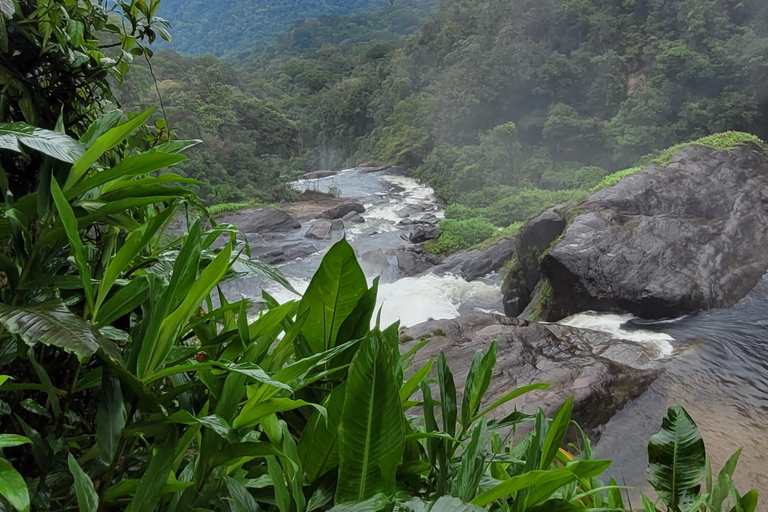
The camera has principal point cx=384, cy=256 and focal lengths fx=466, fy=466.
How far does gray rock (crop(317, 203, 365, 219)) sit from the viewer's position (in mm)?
5141

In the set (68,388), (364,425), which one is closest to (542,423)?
(364,425)

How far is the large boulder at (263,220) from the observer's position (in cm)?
458

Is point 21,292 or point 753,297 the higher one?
point 21,292

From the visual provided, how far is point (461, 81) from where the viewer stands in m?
6.16

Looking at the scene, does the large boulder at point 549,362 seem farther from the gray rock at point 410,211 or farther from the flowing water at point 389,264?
the gray rock at point 410,211

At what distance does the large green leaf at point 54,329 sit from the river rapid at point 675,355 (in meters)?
0.44

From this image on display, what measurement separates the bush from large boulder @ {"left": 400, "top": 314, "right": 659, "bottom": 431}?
199 centimetres

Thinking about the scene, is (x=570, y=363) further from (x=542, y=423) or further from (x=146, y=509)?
(x=146, y=509)

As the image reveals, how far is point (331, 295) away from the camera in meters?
0.31

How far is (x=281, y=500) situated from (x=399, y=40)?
709 centimetres

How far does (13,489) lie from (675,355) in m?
2.76

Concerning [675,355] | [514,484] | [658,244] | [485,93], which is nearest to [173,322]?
[514,484]

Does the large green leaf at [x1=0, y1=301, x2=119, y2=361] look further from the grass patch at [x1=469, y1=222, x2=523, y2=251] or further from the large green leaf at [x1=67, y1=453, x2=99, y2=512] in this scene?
the grass patch at [x1=469, y1=222, x2=523, y2=251]

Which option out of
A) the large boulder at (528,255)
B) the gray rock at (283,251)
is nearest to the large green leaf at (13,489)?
the large boulder at (528,255)
